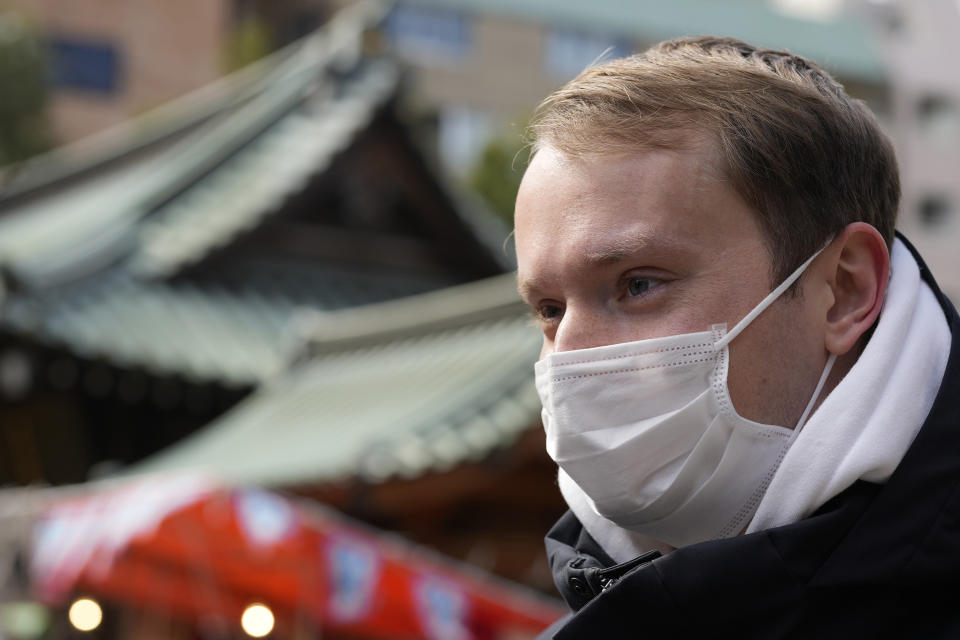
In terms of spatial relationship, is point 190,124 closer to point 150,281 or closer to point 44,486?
point 150,281

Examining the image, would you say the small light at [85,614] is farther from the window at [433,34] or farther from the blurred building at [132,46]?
the window at [433,34]

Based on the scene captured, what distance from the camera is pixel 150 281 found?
869 cm

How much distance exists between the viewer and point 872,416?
4.17ft

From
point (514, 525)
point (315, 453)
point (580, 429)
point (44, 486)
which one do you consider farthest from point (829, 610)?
point (44, 486)

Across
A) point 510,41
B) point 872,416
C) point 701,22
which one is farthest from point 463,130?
point 872,416

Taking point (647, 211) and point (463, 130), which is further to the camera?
point (463, 130)

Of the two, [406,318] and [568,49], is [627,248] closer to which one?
[406,318]

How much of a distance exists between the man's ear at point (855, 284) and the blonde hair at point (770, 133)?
0.08ft

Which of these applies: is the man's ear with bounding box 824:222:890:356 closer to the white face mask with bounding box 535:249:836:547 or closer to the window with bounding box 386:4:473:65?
the white face mask with bounding box 535:249:836:547

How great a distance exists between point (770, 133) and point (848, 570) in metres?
0.48

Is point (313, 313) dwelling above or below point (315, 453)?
below

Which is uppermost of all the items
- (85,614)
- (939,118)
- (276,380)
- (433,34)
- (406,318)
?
(85,614)

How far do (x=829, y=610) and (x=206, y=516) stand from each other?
3.21 m

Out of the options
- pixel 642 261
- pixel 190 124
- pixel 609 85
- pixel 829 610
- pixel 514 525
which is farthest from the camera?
pixel 190 124
